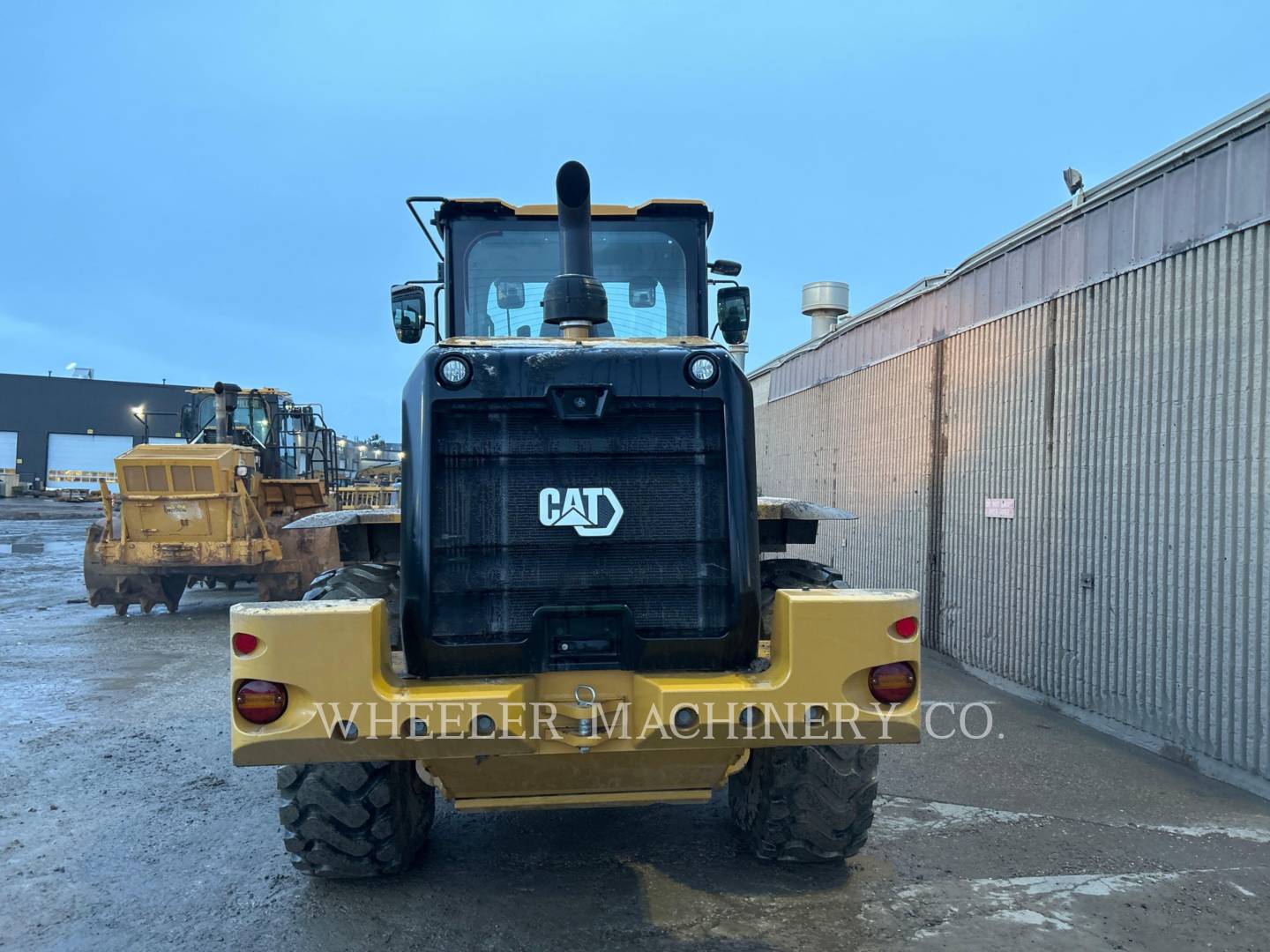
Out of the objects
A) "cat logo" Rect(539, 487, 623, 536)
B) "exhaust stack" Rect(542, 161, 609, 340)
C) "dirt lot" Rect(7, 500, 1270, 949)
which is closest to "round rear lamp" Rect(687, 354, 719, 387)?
"cat logo" Rect(539, 487, 623, 536)

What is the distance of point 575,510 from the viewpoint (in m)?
3.29

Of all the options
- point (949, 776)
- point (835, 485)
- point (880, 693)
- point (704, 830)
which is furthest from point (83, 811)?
point (835, 485)

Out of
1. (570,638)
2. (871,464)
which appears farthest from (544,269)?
(871,464)

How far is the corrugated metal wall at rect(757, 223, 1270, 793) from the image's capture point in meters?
5.12

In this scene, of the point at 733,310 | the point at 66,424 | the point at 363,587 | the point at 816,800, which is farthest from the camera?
the point at 66,424

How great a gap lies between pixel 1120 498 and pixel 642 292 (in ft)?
12.4

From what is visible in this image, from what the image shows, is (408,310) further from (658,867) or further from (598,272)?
(658,867)

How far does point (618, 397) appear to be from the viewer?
3.30 metres

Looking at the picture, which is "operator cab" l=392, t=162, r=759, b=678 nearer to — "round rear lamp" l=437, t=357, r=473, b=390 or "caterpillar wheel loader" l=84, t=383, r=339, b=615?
"round rear lamp" l=437, t=357, r=473, b=390

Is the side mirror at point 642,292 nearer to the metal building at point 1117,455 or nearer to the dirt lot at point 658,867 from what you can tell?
the dirt lot at point 658,867

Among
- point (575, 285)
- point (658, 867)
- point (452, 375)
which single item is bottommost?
point (658, 867)

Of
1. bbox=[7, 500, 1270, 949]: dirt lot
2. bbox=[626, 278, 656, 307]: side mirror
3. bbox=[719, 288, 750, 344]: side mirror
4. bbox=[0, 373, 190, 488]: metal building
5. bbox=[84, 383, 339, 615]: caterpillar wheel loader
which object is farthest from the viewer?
bbox=[0, 373, 190, 488]: metal building

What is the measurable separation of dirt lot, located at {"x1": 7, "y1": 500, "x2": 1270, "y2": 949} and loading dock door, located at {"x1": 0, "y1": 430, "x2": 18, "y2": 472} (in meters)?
54.7

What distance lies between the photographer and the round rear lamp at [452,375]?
323cm
